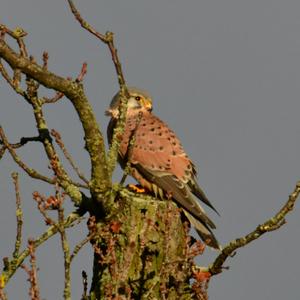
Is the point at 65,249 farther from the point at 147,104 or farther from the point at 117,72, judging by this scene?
the point at 147,104

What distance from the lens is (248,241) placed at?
6.43 m

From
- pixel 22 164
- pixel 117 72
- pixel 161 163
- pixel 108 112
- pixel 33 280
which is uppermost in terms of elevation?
pixel 108 112

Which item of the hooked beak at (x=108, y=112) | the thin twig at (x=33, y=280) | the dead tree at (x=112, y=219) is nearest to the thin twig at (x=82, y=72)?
the dead tree at (x=112, y=219)

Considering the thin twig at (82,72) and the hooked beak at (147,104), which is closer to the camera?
the thin twig at (82,72)

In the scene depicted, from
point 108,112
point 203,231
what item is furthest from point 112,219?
point 108,112

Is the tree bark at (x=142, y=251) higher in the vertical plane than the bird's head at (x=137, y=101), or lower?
lower

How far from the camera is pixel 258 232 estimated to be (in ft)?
20.9

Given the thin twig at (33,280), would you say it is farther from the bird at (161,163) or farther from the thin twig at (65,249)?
the bird at (161,163)

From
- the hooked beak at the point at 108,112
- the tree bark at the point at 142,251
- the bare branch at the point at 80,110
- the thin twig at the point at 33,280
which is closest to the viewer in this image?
the thin twig at the point at 33,280

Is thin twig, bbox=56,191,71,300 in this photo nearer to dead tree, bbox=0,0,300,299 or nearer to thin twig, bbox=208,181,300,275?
dead tree, bbox=0,0,300,299

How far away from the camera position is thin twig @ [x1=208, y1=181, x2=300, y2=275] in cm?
615

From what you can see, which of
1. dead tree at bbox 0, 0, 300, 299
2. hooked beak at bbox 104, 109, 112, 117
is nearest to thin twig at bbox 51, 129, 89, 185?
dead tree at bbox 0, 0, 300, 299

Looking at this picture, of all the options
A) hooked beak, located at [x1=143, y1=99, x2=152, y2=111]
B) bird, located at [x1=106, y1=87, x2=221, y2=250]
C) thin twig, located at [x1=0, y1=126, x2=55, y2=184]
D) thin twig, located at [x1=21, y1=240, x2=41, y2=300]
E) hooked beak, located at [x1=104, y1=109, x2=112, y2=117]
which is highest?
hooked beak, located at [x1=143, y1=99, x2=152, y2=111]

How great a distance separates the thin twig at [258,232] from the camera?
6148 mm
